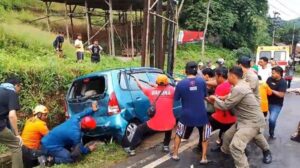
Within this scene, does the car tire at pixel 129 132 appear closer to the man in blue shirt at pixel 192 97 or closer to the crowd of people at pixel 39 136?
the crowd of people at pixel 39 136

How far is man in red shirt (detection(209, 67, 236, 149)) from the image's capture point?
6516 mm

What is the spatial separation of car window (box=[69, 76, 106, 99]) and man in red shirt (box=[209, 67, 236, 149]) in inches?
82.0

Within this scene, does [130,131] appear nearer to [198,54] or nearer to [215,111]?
[215,111]

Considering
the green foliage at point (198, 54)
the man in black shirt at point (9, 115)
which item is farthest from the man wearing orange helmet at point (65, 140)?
the green foliage at point (198, 54)

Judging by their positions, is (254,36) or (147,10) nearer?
(147,10)

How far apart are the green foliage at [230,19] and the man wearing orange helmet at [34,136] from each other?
80.8 ft

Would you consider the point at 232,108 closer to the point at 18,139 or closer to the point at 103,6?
the point at 18,139

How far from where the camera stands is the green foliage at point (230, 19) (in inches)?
1208

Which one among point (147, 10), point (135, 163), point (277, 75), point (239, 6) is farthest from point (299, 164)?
point (239, 6)

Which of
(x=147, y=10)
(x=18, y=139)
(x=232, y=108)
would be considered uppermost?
(x=147, y=10)

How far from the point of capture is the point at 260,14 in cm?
3538

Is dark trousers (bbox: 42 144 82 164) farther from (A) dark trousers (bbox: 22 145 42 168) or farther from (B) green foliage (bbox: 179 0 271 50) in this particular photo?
(B) green foliage (bbox: 179 0 271 50)

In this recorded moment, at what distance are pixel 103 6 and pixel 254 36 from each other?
59.9 ft

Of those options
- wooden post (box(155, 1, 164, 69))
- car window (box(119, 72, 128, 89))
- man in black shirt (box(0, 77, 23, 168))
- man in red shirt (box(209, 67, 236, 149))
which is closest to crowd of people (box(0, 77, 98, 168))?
man in black shirt (box(0, 77, 23, 168))
